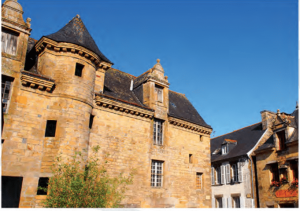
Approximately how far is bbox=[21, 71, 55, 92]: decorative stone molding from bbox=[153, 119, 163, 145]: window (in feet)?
21.6

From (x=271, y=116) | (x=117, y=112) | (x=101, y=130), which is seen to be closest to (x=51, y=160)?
(x=101, y=130)

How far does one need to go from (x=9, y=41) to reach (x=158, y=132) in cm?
919

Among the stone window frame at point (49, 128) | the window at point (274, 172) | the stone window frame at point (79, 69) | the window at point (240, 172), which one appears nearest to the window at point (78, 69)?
the stone window frame at point (79, 69)

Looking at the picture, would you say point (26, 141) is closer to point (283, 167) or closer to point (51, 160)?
point (51, 160)

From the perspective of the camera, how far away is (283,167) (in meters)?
17.4

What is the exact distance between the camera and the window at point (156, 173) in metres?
15.2

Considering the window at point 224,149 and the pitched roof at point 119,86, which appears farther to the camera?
the window at point 224,149

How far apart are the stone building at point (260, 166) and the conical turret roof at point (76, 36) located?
13.0 meters

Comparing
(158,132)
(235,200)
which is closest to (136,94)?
(158,132)

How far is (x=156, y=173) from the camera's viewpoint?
15438 millimetres

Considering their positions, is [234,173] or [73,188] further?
[234,173]

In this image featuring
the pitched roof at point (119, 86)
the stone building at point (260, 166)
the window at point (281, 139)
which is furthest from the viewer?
the window at point (281, 139)

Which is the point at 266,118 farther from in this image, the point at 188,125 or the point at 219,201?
the point at 188,125

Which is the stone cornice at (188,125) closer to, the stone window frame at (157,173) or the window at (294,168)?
the stone window frame at (157,173)
